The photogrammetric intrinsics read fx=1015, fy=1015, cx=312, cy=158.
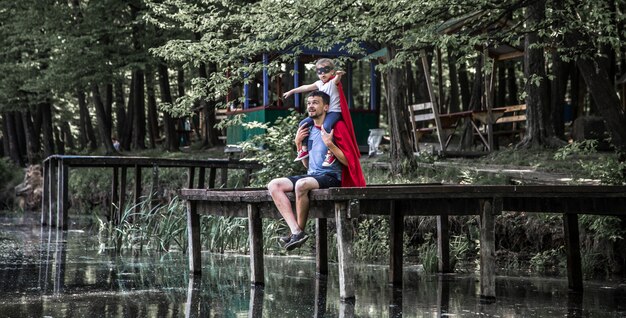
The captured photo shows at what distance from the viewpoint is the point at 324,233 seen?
1277 cm

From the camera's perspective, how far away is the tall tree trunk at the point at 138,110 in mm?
35312

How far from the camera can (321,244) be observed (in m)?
12.9

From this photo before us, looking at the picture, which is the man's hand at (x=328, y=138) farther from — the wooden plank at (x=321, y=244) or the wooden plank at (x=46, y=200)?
the wooden plank at (x=46, y=200)

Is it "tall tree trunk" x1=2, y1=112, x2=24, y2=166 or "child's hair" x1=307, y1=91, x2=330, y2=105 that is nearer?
"child's hair" x1=307, y1=91, x2=330, y2=105

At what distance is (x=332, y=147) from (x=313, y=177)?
0.35m

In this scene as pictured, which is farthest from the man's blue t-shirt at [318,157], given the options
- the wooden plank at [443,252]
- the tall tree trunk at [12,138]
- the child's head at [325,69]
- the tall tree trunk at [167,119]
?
the tall tree trunk at [12,138]

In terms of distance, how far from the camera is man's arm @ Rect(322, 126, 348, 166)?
9.91 meters

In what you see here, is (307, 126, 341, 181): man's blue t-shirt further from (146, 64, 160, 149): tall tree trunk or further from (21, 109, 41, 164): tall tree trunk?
(21, 109, 41, 164): tall tree trunk

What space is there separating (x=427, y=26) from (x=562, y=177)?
14.9 ft

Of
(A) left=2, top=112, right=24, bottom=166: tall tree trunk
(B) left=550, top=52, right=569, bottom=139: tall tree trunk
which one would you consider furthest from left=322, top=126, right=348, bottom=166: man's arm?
(A) left=2, top=112, right=24, bottom=166: tall tree trunk

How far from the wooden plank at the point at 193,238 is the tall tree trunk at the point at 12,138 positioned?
30697 millimetres

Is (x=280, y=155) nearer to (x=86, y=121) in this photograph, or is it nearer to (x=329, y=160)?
(x=329, y=160)

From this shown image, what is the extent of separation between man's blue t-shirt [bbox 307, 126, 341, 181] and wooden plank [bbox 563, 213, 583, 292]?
3.24m

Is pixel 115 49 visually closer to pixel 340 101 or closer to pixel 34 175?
pixel 34 175
